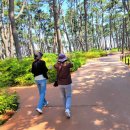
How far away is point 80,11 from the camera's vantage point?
178 ft

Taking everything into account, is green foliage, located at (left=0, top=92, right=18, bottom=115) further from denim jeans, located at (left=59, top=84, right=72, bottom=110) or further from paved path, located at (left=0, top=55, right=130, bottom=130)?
denim jeans, located at (left=59, top=84, right=72, bottom=110)

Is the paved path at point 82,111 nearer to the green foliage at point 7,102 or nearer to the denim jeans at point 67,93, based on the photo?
the green foliage at point 7,102

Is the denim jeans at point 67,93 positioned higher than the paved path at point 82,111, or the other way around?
the denim jeans at point 67,93

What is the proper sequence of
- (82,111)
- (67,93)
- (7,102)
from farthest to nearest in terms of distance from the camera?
1. (7,102)
2. (82,111)
3. (67,93)

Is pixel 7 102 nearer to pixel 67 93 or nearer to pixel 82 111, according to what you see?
pixel 67 93

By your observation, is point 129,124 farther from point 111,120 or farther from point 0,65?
point 0,65

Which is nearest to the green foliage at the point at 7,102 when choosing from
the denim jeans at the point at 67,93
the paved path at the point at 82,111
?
the paved path at the point at 82,111

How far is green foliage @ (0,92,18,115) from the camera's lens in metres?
9.41

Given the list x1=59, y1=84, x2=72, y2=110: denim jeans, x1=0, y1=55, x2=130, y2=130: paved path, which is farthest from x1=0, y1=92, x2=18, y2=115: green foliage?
x1=59, y1=84, x2=72, y2=110: denim jeans

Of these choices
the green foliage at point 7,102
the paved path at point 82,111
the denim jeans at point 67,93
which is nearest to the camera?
the paved path at point 82,111

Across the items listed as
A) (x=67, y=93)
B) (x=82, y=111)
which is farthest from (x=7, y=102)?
(x=82, y=111)

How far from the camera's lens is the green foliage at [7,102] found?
9409 millimetres

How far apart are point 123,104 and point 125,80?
5054 mm

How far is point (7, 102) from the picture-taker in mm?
9648
